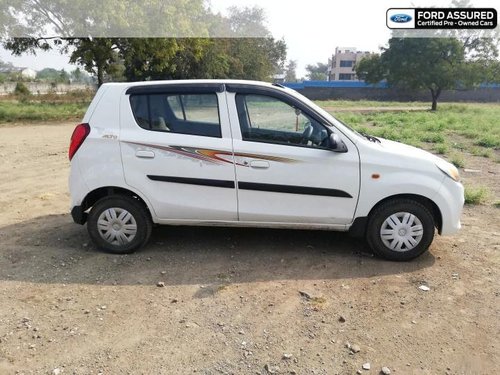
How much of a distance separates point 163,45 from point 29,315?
19277 mm

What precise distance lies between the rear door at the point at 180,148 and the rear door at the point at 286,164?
0.52 feet

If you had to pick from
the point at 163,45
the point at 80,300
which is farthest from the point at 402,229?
the point at 163,45

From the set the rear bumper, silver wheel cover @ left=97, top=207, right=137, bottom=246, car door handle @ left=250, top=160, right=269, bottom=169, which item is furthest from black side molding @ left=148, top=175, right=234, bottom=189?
the rear bumper

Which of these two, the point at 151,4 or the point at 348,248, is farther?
the point at 151,4

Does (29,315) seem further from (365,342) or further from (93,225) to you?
(365,342)

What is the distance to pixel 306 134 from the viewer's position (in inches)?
163

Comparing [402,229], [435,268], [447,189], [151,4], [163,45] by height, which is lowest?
[435,268]

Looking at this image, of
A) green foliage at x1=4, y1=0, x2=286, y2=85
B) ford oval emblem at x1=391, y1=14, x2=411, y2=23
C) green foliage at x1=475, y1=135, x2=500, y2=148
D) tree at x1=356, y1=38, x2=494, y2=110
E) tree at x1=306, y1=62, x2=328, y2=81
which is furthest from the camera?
tree at x1=306, y1=62, x2=328, y2=81

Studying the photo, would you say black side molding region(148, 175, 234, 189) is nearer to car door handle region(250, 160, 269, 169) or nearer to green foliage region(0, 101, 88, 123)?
car door handle region(250, 160, 269, 169)

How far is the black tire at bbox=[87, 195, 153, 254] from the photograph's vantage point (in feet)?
14.1

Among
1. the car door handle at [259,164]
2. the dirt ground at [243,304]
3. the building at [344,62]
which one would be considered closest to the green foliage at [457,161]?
the dirt ground at [243,304]

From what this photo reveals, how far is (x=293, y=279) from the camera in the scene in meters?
3.93

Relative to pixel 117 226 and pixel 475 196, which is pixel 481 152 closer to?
pixel 475 196

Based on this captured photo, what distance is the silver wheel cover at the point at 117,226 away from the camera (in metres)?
4.33
